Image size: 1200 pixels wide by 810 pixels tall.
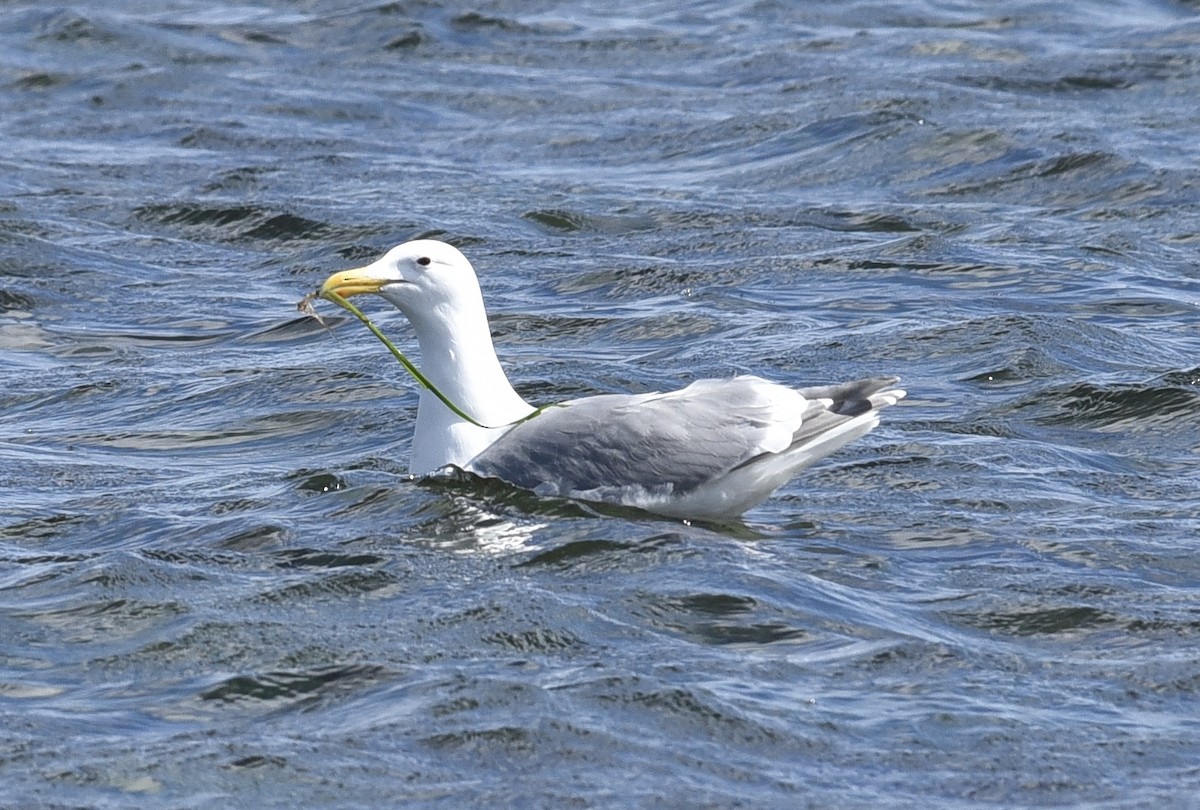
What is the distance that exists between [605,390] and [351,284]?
2.17 metres

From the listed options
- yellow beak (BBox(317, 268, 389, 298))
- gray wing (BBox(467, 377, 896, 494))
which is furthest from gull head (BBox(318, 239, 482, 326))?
gray wing (BBox(467, 377, 896, 494))

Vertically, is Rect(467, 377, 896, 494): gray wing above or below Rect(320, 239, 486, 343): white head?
below

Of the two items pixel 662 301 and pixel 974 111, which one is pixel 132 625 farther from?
pixel 974 111

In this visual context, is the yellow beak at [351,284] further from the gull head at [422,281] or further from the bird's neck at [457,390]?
the bird's neck at [457,390]

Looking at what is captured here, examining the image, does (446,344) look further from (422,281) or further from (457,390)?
(422,281)

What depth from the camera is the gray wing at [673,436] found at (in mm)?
7637

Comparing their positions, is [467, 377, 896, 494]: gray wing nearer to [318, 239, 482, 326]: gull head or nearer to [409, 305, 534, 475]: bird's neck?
[409, 305, 534, 475]: bird's neck

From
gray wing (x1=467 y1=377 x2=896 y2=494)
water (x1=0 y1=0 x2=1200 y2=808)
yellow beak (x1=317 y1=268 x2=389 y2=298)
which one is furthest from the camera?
yellow beak (x1=317 y1=268 x2=389 y2=298)

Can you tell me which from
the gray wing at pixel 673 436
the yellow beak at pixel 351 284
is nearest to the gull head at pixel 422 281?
the yellow beak at pixel 351 284

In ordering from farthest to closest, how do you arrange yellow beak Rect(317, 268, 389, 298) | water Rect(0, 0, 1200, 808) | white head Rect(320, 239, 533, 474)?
white head Rect(320, 239, 533, 474) < yellow beak Rect(317, 268, 389, 298) < water Rect(0, 0, 1200, 808)

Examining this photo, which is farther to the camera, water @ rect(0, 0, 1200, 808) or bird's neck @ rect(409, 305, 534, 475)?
bird's neck @ rect(409, 305, 534, 475)

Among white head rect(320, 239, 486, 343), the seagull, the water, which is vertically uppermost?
white head rect(320, 239, 486, 343)

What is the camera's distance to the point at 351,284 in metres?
7.94

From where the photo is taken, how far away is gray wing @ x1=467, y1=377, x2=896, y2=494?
25.1 ft
